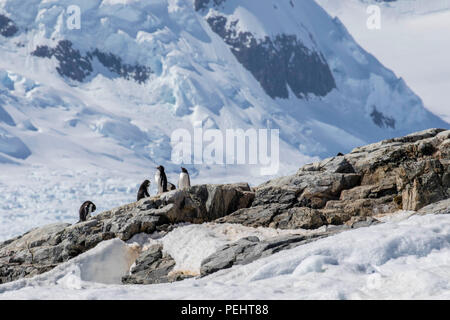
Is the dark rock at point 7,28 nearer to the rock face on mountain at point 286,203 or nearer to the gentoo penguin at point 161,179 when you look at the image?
the gentoo penguin at point 161,179

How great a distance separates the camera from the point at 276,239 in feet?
52.7

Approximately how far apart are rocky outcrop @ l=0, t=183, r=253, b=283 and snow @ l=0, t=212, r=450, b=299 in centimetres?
349

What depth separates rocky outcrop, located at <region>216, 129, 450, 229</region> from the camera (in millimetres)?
19781

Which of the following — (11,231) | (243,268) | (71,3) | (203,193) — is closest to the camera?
(243,268)

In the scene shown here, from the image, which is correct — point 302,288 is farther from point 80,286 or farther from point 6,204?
point 6,204

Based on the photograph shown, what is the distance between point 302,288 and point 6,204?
108930 millimetres

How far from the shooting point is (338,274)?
12.8m

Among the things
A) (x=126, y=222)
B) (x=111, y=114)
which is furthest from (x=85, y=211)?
(x=111, y=114)

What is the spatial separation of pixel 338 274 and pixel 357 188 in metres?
9.40

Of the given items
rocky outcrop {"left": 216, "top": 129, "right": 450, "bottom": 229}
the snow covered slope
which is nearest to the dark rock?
the snow covered slope

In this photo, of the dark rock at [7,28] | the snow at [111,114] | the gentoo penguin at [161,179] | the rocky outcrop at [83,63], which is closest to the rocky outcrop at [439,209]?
the gentoo penguin at [161,179]

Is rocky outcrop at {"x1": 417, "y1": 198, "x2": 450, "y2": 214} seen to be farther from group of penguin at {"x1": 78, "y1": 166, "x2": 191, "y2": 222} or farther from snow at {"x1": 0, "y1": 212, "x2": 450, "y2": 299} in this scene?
group of penguin at {"x1": 78, "y1": 166, "x2": 191, "y2": 222}
